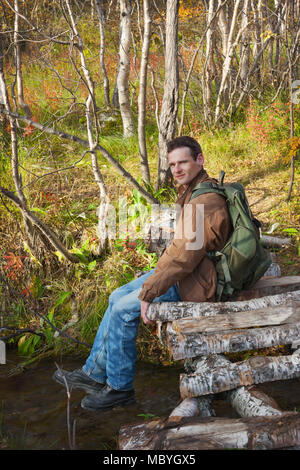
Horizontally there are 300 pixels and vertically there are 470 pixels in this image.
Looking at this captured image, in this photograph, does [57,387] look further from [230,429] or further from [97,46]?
[97,46]

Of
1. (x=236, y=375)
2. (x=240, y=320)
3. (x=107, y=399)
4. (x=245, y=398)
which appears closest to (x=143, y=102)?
(x=240, y=320)

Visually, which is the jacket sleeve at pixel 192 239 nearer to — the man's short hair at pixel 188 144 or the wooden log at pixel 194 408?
the man's short hair at pixel 188 144

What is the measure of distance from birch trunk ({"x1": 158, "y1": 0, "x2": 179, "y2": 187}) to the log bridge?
283cm

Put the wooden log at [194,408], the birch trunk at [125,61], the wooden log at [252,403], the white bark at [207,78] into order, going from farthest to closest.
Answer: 1. the white bark at [207,78]
2. the birch trunk at [125,61]
3. the wooden log at [194,408]
4. the wooden log at [252,403]

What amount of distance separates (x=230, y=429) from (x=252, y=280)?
4.24 ft

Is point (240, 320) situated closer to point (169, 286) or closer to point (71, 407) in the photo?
point (169, 286)

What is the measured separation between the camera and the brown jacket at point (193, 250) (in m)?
3.00

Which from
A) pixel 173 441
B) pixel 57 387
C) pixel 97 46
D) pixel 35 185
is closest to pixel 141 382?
pixel 57 387

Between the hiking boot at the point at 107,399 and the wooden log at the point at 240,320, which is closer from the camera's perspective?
the wooden log at the point at 240,320

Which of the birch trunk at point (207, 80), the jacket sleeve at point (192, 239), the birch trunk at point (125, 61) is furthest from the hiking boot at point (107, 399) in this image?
the birch trunk at point (207, 80)

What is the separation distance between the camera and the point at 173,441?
232 cm

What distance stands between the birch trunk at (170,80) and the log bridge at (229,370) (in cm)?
283
